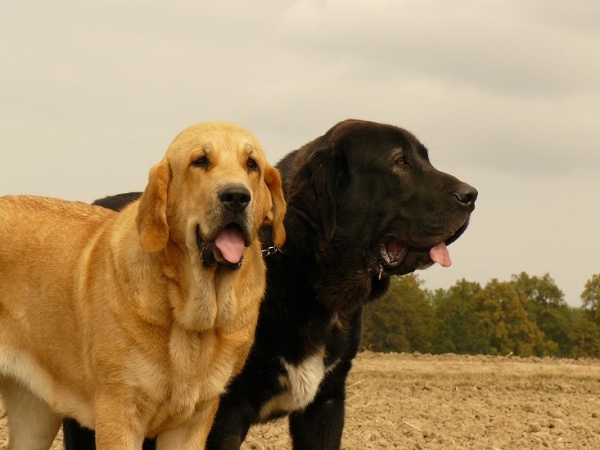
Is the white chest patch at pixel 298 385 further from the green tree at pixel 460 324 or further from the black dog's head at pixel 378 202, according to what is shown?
the green tree at pixel 460 324

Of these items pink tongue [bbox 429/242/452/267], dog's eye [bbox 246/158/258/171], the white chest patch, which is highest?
dog's eye [bbox 246/158/258/171]

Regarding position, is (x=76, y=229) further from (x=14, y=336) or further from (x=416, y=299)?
(x=416, y=299)

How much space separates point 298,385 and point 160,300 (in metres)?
1.20

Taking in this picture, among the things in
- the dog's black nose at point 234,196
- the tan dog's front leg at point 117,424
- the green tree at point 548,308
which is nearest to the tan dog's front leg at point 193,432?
the tan dog's front leg at point 117,424

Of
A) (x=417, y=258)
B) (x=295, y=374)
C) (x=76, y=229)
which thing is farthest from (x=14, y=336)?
(x=417, y=258)

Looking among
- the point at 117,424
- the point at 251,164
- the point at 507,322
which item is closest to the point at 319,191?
the point at 251,164

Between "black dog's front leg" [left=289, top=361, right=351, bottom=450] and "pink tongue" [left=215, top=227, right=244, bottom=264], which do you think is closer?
"pink tongue" [left=215, top=227, right=244, bottom=264]

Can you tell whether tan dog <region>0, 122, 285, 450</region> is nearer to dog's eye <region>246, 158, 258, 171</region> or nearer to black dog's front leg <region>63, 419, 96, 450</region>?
dog's eye <region>246, 158, 258, 171</region>

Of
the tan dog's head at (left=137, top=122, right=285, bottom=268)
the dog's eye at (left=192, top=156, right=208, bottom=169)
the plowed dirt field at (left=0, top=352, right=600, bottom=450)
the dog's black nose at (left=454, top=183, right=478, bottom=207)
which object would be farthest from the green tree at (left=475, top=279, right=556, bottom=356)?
the dog's eye at (left=192, top=156, right=208, bottom=169)

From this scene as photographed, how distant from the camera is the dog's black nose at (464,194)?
5832 mm

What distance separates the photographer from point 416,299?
20156 mm

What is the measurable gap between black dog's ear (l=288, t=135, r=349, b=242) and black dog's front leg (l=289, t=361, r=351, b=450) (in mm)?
929

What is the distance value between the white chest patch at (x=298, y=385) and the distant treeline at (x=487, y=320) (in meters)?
11.9

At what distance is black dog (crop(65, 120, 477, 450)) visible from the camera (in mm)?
5871
